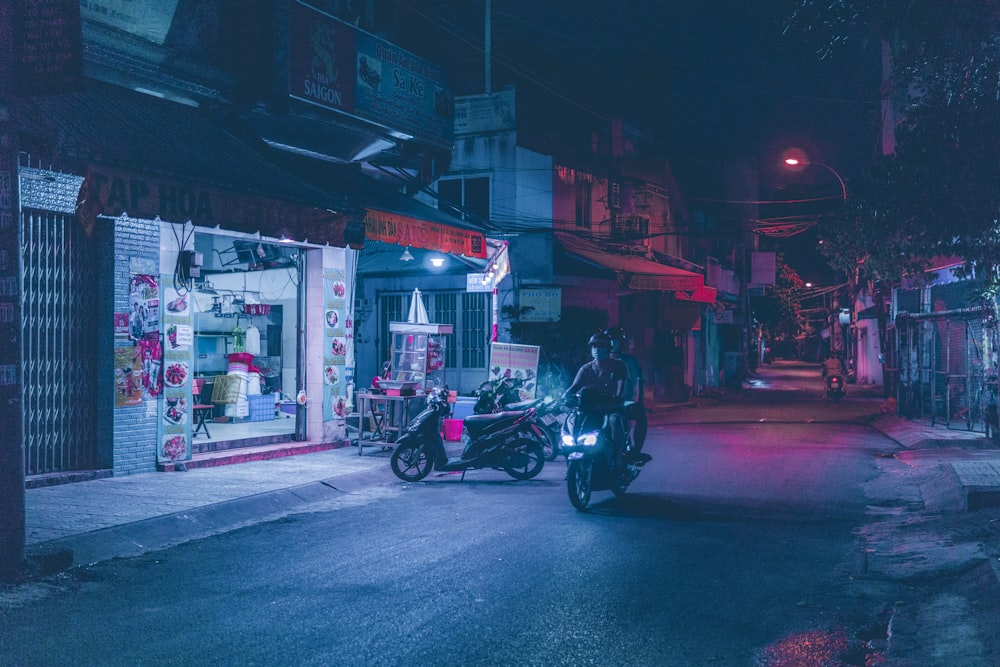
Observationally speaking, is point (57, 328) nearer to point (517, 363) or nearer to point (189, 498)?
point (189, 498)

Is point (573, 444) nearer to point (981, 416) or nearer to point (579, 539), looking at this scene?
point (579, 539)

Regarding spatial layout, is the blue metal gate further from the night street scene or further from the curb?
the curb

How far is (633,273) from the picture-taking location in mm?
25375

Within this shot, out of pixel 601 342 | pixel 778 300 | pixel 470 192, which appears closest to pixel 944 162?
pixel 601 342

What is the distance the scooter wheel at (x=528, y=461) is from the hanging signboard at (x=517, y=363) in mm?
5869

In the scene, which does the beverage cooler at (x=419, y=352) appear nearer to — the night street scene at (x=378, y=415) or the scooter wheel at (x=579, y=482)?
the night street scene at (x=378, y=415)

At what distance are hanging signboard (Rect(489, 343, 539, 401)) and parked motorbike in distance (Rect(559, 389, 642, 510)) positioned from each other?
26.6ft

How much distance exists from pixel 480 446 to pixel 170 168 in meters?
5.74

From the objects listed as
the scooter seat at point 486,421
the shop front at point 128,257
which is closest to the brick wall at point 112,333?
the shop front at point 128,257

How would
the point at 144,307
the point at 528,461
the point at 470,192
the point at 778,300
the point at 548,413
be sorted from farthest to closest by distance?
1. the point at 778,300
2. the point at 470,192
3. the point at 548,413
4. the point at 528,461
5. the point at 144,307

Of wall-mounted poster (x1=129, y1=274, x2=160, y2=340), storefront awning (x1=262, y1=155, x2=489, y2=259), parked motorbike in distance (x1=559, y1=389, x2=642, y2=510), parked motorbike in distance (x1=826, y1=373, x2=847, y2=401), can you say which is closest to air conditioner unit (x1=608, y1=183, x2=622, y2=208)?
parked motorbike in distance (x1=826, y1=373, x2=847, y2=401)

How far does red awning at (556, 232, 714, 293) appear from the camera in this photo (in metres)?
25.4

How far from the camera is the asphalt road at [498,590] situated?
5.37 meters

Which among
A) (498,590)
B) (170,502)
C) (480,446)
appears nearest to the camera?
(498,590)
